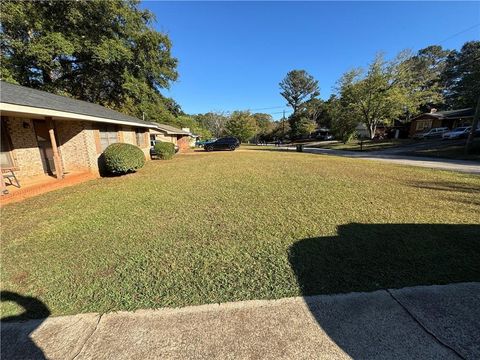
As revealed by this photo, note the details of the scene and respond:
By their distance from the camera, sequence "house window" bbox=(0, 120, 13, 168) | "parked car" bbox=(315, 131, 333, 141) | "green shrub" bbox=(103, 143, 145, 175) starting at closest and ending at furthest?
"house window" bbox=(0, 120, 13, 168) < "green shrub" bbox=(103, 143, 145, 175) < "parked car" bbox=(315, 131, 333, 141)

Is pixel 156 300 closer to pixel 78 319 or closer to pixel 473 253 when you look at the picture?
pixel 78 319

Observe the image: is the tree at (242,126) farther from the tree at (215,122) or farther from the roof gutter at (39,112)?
the roof gutter at (39,112)

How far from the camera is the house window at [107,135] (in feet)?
36.9

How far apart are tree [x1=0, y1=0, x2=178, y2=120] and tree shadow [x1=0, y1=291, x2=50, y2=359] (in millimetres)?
19136

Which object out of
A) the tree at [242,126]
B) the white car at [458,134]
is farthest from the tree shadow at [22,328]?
the tree at [242,126]

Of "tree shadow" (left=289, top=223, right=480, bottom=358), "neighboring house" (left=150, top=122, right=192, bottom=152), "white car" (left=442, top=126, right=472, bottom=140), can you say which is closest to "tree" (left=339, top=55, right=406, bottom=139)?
"white car" (left=442, top=126, right=472, bottom=140)

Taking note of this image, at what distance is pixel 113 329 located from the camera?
2186 millimetres

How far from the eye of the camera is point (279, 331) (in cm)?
212

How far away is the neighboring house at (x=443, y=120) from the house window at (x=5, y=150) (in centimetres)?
4640

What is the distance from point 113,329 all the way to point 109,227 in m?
2.83

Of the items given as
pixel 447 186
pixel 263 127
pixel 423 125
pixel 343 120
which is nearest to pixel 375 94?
pixel 343 120

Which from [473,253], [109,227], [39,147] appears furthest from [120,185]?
[473,253]

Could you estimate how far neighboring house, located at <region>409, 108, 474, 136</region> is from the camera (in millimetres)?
31237

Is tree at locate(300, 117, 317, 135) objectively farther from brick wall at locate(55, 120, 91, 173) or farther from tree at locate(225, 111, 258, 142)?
brick wall at locate(55, 120, 91, 173)
